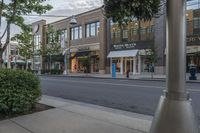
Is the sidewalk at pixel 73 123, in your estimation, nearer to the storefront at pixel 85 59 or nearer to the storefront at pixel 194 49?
the storefront at pixel 194 49

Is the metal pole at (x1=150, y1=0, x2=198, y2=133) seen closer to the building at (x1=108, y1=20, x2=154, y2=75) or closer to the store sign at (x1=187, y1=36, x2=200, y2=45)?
the store sign at (x1=187, y1=36, x2=200, y2=45)

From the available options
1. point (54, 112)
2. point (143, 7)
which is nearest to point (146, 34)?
point (54, 112)

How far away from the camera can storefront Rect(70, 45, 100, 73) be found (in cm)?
4925

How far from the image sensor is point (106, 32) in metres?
47.7

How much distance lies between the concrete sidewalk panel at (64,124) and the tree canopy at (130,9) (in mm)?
2608

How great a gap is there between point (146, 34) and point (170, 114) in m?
37.1

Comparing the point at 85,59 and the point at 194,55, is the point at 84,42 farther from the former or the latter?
the point at 194,55

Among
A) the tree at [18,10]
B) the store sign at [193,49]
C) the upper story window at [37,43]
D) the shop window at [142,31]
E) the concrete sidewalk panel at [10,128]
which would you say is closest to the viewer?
the concrete sidewalk panel at [10,128]

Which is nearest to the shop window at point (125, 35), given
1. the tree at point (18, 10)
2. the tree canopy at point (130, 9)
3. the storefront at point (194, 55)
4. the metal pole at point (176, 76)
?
the storefront at point (194, 55)

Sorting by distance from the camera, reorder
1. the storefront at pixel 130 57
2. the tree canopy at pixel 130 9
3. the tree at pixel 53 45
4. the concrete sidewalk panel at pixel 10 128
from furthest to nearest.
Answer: the tree at pixel 53 45 < the storefront at pixel 130 57 < the concrete sidewalk panel at pixel 10 128 < the tree canopy at pixel 130 9

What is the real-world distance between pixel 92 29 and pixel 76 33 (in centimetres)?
572

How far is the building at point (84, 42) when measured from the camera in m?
48.0

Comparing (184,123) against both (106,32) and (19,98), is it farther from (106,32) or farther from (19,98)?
Answer: (106,32)

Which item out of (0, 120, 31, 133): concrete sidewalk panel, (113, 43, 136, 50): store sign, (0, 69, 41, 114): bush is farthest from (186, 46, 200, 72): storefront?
(0, 120, 31, 133): concrete sidewalk panel
